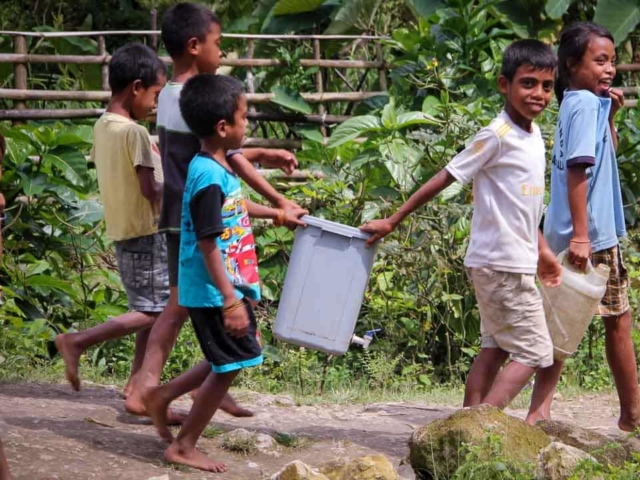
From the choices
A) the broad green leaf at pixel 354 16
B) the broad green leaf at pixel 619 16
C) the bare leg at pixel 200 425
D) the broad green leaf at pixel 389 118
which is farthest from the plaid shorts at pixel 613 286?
the broad green leaf at pixel 354 16

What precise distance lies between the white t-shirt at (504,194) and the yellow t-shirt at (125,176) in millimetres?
1246

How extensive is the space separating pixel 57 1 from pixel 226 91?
32.3ft

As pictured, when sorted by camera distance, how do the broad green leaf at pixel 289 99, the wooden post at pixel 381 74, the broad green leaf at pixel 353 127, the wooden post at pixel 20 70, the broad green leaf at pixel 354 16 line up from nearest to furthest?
the broad green leaf at pixel 353 127 → the wooden post at pixel 20 70 → the broad green leaf at pixel 289 99 → the wooden post at pixel 381 74 → the broad green leaf at pixel 354 16

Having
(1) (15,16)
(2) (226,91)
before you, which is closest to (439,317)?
(2) (226,91)

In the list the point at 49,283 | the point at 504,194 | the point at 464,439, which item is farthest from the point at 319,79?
the point at 464,439

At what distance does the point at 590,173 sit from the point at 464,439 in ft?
4.26

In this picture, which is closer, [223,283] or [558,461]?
[558,461]

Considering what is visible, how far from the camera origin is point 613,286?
432cm

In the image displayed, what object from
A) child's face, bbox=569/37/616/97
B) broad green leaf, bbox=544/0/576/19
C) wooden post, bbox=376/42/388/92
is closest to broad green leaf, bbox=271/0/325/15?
wooden post, bbox=376/42/388/92

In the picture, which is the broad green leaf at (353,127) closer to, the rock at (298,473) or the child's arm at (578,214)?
the child's arm at (578,214)

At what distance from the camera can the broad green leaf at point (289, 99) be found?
9688 millimetres

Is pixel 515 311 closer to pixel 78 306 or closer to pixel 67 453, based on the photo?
pixel 67 453

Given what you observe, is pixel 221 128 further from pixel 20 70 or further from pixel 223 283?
pixel 20 70

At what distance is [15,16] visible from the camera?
41.2 ft
